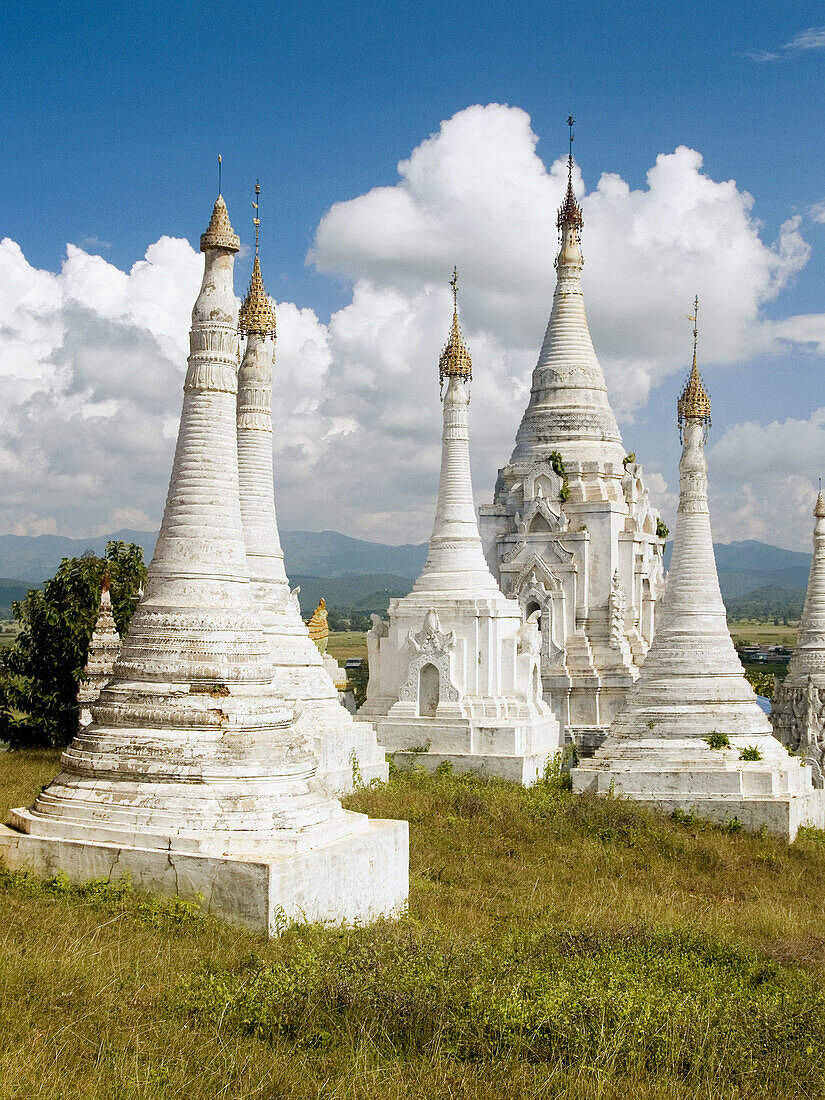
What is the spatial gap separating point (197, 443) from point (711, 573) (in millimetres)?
15516

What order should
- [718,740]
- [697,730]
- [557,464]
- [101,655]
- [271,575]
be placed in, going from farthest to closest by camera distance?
[557,464]
[101,655]
[697,730]
[718,740]
[271,575]

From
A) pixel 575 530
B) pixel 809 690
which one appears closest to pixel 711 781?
pixel 809 690

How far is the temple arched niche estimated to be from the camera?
33.2 metres

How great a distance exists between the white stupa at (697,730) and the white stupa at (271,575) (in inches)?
229

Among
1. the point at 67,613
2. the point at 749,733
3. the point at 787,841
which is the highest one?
the point at 67,613

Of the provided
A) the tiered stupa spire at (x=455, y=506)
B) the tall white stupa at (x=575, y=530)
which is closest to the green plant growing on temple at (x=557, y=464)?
the tall white stupa at (x=575, y=530)

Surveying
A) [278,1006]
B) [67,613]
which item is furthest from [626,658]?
[278,1006]

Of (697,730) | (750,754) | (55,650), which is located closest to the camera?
(750,754)

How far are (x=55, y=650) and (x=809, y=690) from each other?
2270 cm

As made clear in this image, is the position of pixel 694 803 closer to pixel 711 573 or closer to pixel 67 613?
pixel 711 573

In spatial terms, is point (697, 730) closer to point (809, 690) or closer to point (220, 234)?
point (809, 690)

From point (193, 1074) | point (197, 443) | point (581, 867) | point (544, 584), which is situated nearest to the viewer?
point (193, 1074)

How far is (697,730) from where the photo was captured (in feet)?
90.6

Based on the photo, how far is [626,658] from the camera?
39812mm
